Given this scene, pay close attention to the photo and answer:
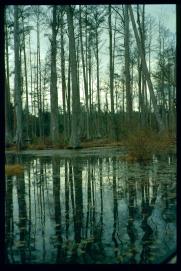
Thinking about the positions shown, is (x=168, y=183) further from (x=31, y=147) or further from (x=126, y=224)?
(x=31, y=147)

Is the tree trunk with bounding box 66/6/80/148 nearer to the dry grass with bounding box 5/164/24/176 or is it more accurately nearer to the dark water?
the dry grass with bounding box 5/164/24/176

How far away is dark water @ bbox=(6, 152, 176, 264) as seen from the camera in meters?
4.52

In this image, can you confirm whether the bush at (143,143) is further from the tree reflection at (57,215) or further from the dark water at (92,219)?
the tree reflection at (57,215)

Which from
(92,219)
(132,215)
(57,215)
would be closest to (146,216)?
(132,215)

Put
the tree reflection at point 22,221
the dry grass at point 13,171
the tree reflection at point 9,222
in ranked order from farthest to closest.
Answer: the dry grass at point 13,171, the tree reflection at point 9,222, the tree reflection at point 22,221

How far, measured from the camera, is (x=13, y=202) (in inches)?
301

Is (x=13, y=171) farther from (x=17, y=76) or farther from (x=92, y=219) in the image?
(x=17, y=76)

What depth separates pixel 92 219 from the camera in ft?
20.0

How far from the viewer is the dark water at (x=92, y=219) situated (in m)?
4.52

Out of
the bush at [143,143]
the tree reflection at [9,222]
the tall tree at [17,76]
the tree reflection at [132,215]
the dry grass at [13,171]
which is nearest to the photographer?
the tree reflection at [132,215]

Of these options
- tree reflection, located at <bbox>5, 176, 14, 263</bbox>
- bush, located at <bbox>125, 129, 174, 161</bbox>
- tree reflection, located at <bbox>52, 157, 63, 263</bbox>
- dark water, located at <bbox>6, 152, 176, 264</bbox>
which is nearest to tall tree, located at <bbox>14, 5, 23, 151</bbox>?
bush, located at <bbox>125, 129, 174, 161</bbox>

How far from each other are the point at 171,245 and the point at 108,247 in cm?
80

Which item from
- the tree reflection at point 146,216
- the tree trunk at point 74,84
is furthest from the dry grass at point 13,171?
the tree trunk at point 74,84
